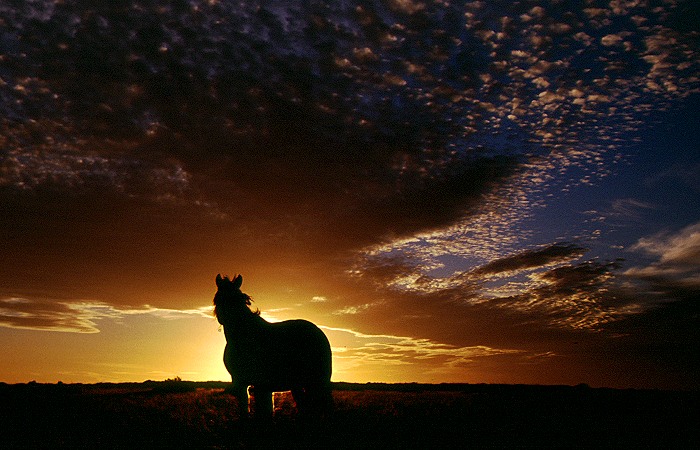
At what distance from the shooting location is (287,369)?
10000 mm

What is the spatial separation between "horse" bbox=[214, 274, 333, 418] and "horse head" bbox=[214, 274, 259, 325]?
1.08 feet

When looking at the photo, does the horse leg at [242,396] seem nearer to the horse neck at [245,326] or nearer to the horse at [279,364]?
the horse at [279,364]

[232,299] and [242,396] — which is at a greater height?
[232,299]

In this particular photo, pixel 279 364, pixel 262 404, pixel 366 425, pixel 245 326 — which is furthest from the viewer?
pixel 366 425

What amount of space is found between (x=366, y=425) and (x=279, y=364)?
112 inches

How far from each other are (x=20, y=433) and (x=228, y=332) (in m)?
4.63

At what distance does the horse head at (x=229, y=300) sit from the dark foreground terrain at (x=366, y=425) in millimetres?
2361

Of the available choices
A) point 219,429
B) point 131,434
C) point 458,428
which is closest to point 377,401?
point 458,428

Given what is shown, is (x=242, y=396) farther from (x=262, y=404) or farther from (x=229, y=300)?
(x=229, y=300)

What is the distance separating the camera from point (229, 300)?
10.7 meters

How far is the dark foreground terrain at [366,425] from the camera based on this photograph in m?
9.26

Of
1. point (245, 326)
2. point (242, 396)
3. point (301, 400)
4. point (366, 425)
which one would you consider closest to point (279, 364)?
point (301, 400)

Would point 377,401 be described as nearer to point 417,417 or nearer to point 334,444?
point 417,417

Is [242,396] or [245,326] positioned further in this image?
[245,326]
